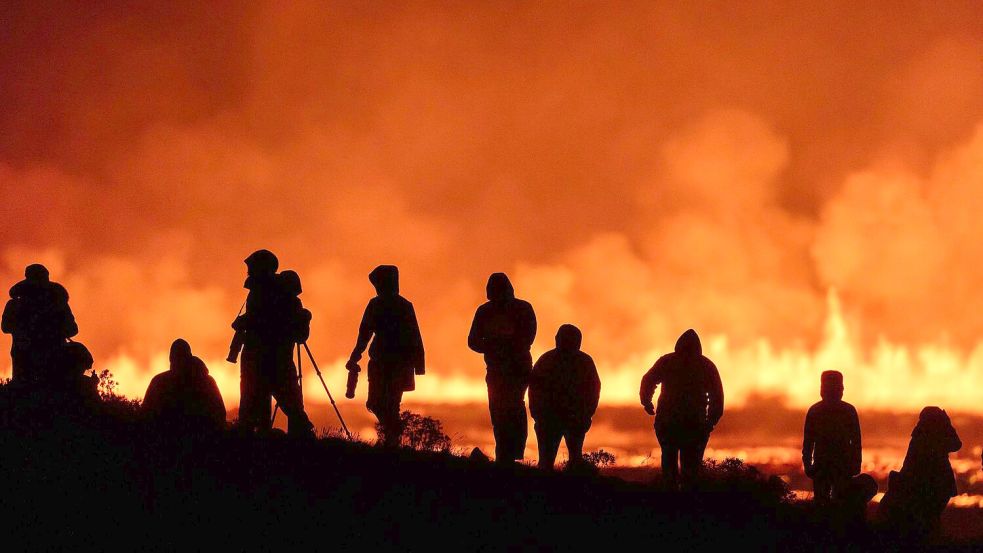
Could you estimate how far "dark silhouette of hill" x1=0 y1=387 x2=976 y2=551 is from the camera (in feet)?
55.7

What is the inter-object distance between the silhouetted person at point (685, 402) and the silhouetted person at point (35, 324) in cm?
972

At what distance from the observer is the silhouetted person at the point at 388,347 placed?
2369 cm

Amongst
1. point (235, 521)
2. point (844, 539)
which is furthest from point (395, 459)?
point (844, 539)

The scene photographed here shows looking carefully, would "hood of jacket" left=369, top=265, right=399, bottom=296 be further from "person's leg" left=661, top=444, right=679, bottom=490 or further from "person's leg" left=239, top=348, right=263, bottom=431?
"person's leg" left=661, top=444, right=679, bottom=490

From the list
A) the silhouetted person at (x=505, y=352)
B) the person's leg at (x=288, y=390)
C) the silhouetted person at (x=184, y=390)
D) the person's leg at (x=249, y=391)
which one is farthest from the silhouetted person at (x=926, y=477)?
the silhouetted person at (x=184, y=390)

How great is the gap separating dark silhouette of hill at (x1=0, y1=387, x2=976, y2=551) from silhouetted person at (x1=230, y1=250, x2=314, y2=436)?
4.03ft

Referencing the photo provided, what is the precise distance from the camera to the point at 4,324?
2461 centimetres

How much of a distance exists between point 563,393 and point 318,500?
5783mm

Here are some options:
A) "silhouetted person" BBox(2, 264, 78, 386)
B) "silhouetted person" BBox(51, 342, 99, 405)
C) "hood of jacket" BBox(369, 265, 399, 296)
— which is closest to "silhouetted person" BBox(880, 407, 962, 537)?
"hood of jacket" BBox(369, 265, 399, 296)

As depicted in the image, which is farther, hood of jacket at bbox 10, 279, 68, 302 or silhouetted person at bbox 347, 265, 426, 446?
hood of jacket at bbox 10, 279, 68, 302

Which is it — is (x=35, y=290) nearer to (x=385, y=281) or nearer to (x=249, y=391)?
(x=249, y=391)

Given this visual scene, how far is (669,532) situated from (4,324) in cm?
1204

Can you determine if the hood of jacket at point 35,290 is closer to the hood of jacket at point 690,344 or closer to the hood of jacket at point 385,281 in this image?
the hood of jacket at point 385,281

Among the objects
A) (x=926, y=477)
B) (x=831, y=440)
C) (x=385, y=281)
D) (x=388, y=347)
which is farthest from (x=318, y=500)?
(x=926, y=477)
